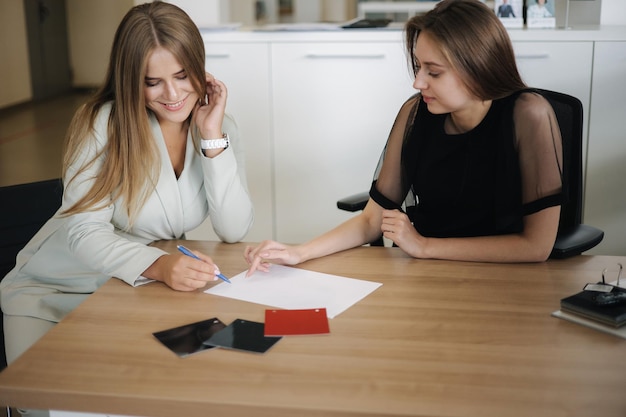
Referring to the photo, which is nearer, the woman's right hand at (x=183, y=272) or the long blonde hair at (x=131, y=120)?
the woman's right hand at (x=183, y=272)

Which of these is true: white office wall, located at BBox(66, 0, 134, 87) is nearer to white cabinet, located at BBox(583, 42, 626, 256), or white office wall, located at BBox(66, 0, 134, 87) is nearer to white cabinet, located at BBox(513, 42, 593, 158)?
white cabinet, located at BBox(513, 42, 593, 158)

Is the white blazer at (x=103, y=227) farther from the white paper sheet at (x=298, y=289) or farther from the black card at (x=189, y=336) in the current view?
the black card at (x=189, y=336)

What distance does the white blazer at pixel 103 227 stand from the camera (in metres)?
1.88

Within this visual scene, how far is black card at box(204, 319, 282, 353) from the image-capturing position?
134 cm

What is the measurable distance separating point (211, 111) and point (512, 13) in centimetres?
189

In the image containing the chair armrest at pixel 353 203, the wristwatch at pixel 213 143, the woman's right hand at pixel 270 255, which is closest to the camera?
the woman's right hand at pixel 270 255

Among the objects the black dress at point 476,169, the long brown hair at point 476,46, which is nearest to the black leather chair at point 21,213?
the black dress at point 476,169

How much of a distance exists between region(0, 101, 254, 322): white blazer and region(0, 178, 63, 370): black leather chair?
0.42 ft

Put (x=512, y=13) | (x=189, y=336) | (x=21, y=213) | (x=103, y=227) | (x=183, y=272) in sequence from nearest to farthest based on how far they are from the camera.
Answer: (x=189, y=336) < (x=183, y=272) < (x=103, y=227) < (x=21, y=213) < (x=512, y=13)

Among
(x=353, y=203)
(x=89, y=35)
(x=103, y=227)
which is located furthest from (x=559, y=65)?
(x=89, y=35)

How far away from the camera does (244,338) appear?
1.38 metres

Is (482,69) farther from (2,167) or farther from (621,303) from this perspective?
(2,167)

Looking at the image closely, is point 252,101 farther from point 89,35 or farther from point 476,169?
point 89,35

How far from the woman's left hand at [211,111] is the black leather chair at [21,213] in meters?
0.46
